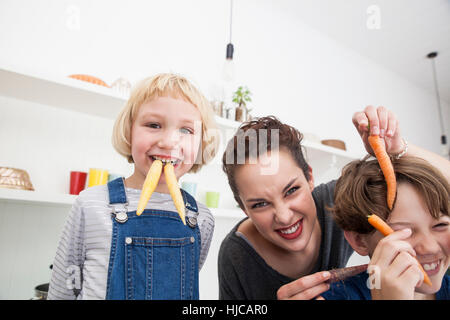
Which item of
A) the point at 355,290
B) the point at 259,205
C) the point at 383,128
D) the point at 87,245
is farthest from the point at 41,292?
the point at 383,128

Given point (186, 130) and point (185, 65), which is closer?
point (186, 130)

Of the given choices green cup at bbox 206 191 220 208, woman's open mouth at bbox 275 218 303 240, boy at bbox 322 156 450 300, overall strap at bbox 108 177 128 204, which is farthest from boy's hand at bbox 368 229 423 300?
overall strap at bbox 108 177 128 204

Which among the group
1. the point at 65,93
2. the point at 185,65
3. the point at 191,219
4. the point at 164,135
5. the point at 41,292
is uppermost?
the point at 185,65

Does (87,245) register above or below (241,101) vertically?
below

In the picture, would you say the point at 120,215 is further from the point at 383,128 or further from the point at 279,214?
the point at 383,128

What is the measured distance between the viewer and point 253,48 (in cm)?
62

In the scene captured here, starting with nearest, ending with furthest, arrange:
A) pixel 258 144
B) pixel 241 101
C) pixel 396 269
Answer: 1. pixel 396 269
2. pixel 258 144
3. pixel 241 101

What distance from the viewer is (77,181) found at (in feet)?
1.40

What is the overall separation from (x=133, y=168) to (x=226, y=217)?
162 mm

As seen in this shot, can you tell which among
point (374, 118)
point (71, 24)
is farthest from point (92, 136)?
point (374, 118)

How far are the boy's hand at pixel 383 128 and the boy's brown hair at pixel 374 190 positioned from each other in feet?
0.07

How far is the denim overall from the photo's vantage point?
1.13 feet

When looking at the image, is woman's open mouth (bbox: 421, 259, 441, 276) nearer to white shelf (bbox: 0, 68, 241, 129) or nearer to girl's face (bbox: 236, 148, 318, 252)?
girl's face (bbox: 236, 148, 318, 252)

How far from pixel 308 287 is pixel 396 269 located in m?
0.11
